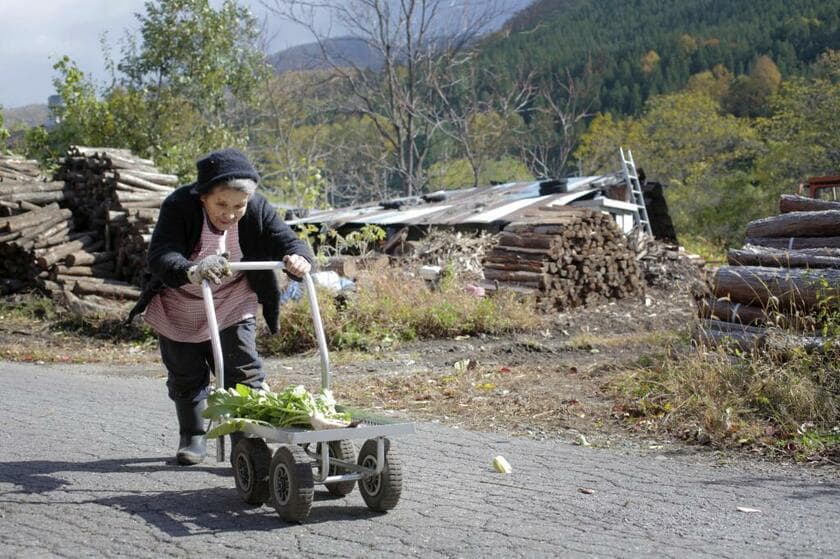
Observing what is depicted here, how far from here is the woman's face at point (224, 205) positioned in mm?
5348

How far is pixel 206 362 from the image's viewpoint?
5957 millimetres

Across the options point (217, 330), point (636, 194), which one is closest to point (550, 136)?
point (636, 194)

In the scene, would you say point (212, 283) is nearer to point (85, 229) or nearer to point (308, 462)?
point (308, 462)

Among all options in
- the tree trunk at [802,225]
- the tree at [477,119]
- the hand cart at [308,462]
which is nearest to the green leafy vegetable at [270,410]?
the hand cart at [308,462]

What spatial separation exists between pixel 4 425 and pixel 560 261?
36.2 ft

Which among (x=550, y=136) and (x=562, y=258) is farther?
(x=550, y=136)

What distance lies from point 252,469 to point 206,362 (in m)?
1.19

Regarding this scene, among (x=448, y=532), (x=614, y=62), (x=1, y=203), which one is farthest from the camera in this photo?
(x=614, y=62)

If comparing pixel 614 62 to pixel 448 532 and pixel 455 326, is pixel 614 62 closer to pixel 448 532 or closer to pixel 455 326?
pixel 455 326

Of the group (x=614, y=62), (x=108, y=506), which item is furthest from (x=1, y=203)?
(x=614, y=62)

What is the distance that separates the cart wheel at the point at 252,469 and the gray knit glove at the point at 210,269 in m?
0.86

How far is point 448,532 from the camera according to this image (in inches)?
Answer: 181

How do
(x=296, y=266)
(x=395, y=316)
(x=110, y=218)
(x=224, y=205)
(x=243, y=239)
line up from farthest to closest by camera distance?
1. (x=110, y=218)
2. (x=395, y=316)
3. (x=243, y=239)
4. (x=224, y=205)
5. (x=296, y=266)

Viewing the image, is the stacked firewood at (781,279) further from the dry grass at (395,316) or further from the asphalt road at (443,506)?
the dry grass at (395,316)
